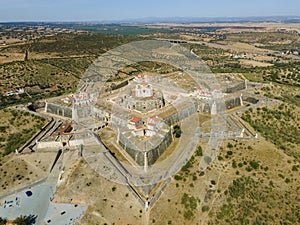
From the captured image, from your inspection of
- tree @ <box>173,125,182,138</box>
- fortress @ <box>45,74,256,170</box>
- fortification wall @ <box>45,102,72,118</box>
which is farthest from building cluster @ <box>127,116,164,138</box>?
fortification wall @ <box>45,102,72,118</box>

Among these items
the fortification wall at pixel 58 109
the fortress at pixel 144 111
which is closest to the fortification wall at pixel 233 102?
the fortress at pixel 144 111

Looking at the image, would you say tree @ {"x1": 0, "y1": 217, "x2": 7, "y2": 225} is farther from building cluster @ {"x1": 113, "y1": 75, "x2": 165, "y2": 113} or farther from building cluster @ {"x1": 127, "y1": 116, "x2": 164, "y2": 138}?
building cluster @ {"x1": 113, "y1": 75, "x2": 165, "y2": 113}

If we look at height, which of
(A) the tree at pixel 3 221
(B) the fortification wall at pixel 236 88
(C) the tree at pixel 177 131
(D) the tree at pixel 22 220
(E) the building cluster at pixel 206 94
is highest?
(E) the building cluster at pixel 206 94

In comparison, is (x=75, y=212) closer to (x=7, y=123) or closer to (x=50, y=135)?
(x=50, y=135)

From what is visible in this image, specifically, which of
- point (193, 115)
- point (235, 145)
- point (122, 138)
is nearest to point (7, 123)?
point (122, 138)

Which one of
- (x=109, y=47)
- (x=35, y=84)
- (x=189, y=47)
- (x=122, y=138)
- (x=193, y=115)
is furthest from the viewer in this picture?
(x=189, y=47)

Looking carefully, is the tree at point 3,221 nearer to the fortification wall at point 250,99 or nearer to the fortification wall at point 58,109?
the fortification wall at point 58,109

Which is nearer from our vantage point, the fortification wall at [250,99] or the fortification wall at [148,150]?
the fortification wall at [148,150]

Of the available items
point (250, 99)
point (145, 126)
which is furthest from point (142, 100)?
point (250, 99)

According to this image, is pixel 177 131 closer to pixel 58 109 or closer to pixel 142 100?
pixel 142 100

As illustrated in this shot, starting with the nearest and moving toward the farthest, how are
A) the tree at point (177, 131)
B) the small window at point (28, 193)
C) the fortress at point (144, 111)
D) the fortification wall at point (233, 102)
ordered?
1. the small window at point (28, 193)
2. the fortress at point (144, 111)
3. the tree at point (177, 131)
4. the fortification wall at point (233, 102)

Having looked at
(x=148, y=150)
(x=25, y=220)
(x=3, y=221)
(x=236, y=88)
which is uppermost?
(x=236, y=88)
